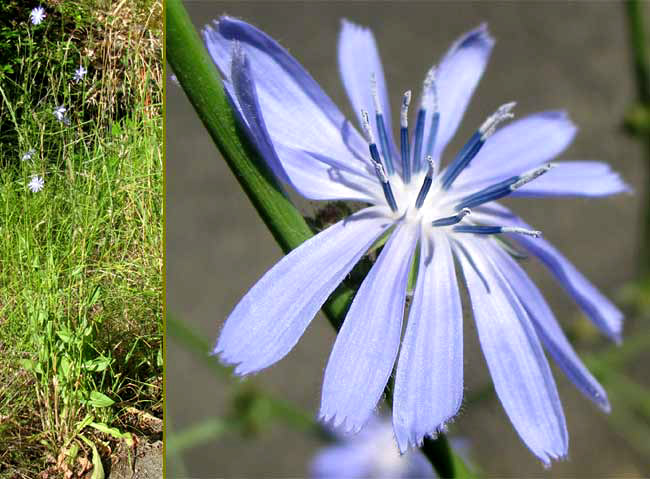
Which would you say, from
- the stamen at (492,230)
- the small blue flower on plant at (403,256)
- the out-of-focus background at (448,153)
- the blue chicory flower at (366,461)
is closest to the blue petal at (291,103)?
the small blue flower on plant at (403,256)

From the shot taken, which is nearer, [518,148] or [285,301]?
[285,301]

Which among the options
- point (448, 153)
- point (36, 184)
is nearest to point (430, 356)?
point (36, 184)

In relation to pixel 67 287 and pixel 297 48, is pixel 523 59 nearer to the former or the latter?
pixel 297 48

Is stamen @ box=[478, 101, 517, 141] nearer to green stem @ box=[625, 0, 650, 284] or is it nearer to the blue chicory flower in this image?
green stem @ box=[625, 0, 650, 284]

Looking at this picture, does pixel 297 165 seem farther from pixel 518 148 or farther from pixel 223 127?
pixel 518 148

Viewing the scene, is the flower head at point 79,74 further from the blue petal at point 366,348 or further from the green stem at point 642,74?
the green stem at point 642,74

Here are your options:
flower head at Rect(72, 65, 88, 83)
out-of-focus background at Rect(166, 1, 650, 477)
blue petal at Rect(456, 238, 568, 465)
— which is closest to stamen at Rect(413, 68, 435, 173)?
blue petal at Rect(456, 238, 568, 465)
